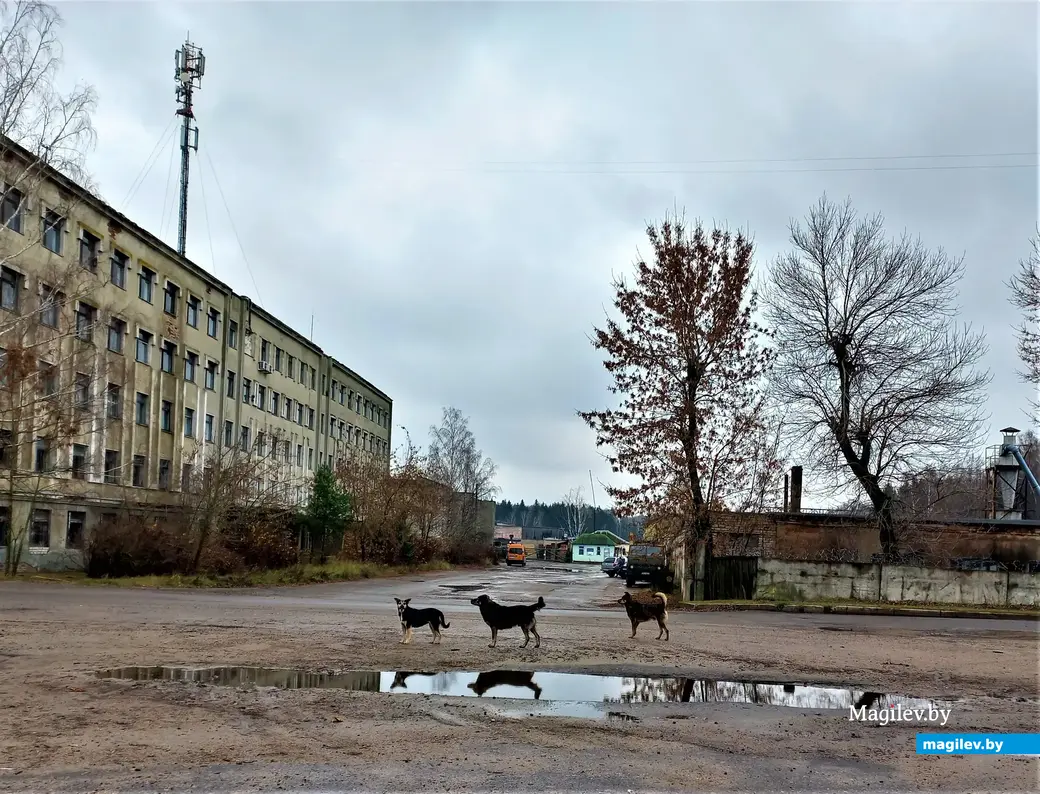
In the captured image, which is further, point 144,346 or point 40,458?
point 144,346

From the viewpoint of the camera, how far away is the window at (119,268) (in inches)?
1613

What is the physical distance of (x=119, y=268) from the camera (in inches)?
1634

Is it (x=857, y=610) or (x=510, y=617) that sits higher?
(x=510, y=617)

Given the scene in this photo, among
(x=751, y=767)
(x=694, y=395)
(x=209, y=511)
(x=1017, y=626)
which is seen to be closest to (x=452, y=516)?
(x=209, y=511)

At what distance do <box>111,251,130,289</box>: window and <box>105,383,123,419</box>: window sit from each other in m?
4.99

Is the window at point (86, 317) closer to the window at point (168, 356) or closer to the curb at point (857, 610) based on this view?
the window at point (168, 356)

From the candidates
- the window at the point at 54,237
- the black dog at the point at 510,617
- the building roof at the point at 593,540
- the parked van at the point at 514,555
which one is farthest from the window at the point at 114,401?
the building roof at the point at 593,540

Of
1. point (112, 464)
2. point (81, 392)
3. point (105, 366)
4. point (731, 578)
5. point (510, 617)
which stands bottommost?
point (731, 578)

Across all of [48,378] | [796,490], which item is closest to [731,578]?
[796,490]

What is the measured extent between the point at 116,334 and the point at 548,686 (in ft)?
119

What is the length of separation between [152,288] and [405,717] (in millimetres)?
40622

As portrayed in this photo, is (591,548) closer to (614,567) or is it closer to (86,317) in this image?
(614,567)

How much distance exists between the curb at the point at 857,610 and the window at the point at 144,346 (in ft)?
97.4

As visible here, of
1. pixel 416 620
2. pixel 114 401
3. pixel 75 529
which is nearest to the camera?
pixel 416 620
